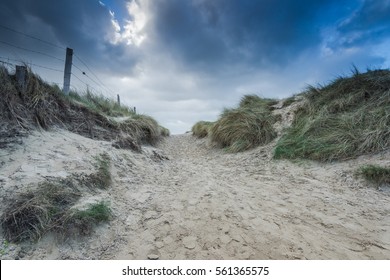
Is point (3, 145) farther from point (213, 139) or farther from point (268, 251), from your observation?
point (213, 139)

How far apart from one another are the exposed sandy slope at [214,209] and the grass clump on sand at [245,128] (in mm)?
1763

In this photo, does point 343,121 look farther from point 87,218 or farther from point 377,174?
point 87,218

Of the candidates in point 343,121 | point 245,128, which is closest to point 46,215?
point 245,128

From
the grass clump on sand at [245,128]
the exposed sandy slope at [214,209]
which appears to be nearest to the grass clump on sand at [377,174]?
the exposed sandy slope at [214,209]

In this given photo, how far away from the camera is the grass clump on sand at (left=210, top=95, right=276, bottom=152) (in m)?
6.27

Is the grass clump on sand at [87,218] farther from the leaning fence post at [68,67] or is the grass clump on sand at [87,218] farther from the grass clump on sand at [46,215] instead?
the leaning fence post at [68,67]

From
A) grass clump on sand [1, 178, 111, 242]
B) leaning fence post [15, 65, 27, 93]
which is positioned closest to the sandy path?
grass clump on sand [1, 178, 111, 242]

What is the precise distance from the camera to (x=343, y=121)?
200 inches

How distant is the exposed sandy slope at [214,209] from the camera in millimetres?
1896

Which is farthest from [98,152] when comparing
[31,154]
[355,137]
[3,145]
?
[355,137]

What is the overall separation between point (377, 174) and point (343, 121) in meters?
2.10

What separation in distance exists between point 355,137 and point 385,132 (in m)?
0.47

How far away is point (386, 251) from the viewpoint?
6.30 ft

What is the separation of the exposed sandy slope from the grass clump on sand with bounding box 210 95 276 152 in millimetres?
1763
